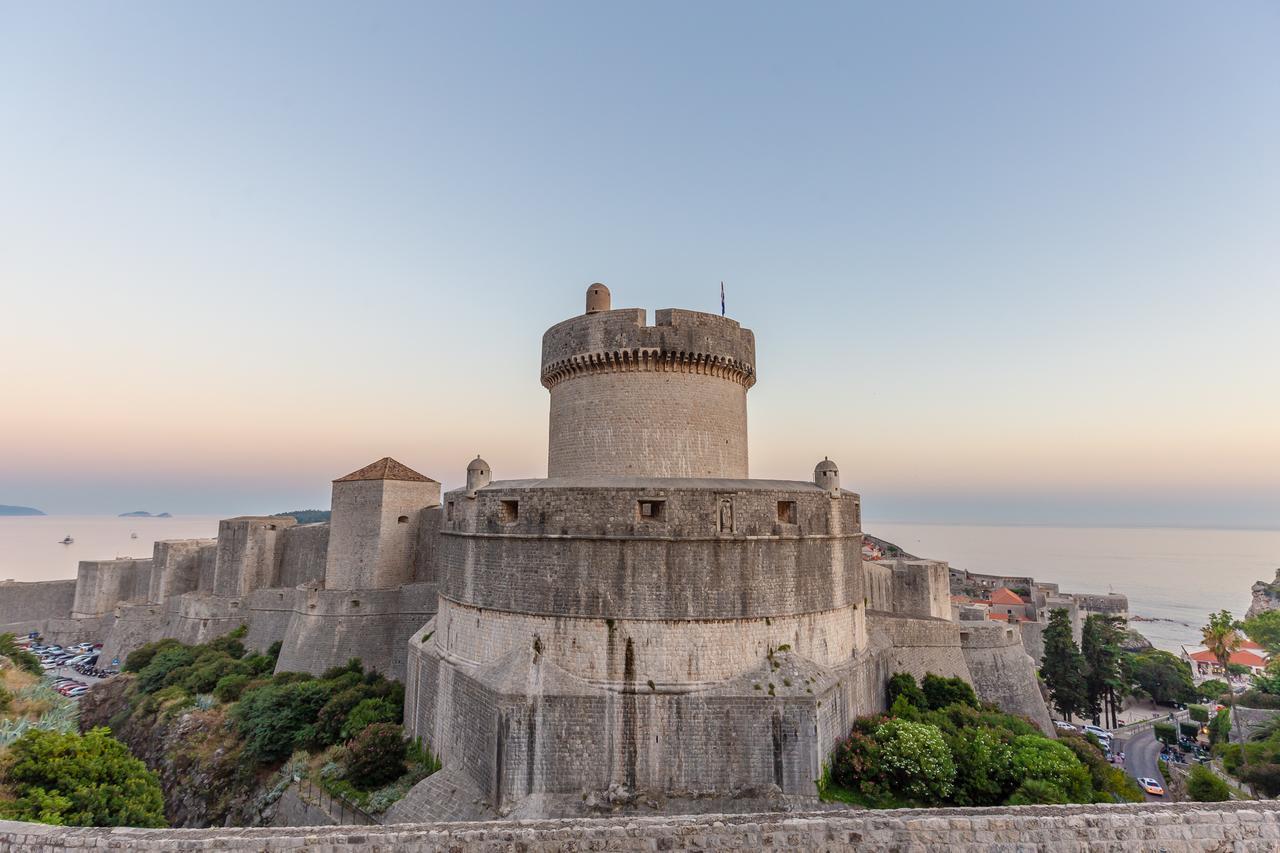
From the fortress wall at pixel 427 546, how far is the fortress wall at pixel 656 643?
32.5 ft

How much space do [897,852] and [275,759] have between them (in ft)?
58.5

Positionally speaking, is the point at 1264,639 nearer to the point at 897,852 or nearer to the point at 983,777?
the point at 983,777

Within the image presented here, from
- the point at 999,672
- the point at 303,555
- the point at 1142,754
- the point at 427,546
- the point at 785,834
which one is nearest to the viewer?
the point at 785,834

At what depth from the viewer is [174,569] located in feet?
108

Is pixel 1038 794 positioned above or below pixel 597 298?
below

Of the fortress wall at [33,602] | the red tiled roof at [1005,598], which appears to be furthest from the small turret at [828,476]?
the fortress wall at [33,602]

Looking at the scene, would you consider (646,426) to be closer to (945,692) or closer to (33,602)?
(945,692)

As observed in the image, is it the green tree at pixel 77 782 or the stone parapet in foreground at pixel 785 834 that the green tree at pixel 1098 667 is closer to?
the stone parapet in foreground at pixel 785 834

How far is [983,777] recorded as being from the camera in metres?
13.0

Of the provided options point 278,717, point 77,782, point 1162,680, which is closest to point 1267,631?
point 1162,680

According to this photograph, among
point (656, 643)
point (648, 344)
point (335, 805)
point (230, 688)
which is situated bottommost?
point (335, 805)

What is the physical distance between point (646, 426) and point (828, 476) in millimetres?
4982

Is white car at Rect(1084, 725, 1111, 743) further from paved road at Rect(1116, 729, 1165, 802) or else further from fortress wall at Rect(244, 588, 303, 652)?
fortress wall at Rect(244, 588, 303, 652)

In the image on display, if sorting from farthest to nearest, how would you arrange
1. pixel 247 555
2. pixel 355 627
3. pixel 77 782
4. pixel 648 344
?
pixel 247 555 < pixel 355 627 < pixel 648 344 < pixel 77 782
